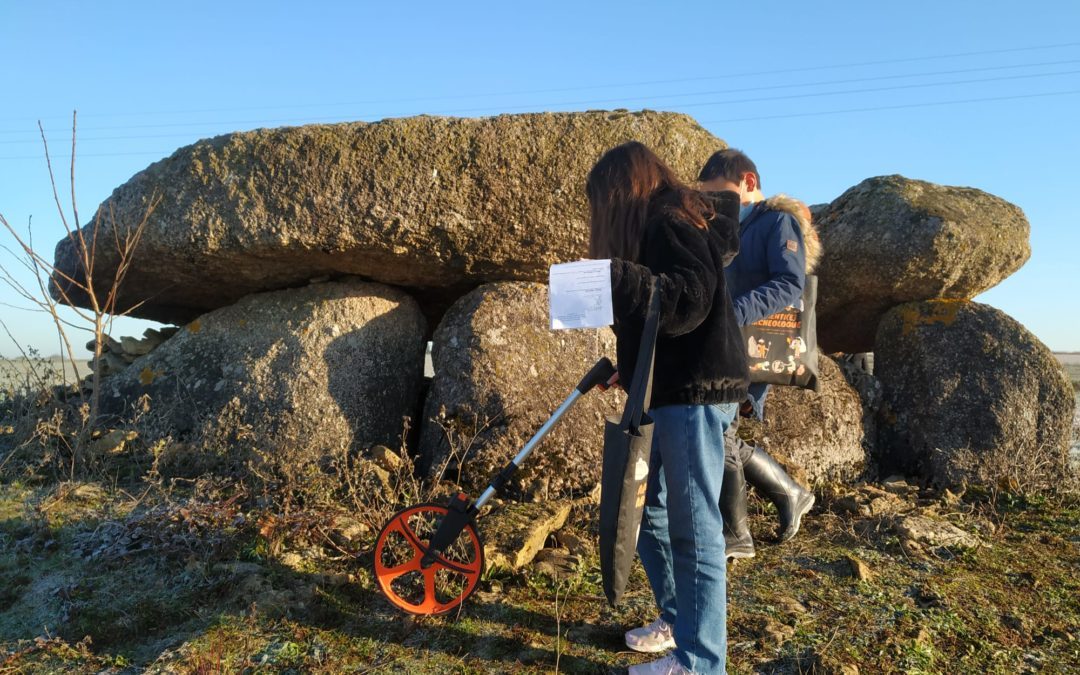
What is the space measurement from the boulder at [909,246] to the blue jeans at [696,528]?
149 inches

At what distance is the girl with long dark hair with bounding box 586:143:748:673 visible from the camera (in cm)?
245

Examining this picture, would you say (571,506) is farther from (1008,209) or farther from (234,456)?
(1008,209)

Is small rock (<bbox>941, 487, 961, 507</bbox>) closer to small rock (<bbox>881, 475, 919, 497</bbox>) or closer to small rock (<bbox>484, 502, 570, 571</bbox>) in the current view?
small rock (<bbox>881, 475, 919, 497</bbox>)

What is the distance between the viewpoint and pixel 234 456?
15.6 feet

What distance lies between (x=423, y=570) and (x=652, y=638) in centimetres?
92

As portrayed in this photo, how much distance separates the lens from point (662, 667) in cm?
257

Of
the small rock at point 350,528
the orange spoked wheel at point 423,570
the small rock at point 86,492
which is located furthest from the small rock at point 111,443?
the orange spoked wheel at point 423,570

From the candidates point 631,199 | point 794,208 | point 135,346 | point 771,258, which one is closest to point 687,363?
point 631,199

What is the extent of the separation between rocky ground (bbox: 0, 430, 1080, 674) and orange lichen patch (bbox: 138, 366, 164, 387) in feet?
4.10

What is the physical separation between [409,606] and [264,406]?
2.43 meters

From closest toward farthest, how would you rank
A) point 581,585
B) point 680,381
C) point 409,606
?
point 680,381 < point 409,606 < point 581,585

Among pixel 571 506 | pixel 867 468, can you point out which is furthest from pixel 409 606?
pixel 867 468

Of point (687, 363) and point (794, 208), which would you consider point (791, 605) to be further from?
point (794, 208)

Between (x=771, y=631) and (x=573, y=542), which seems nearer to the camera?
(x=771, y=631)
